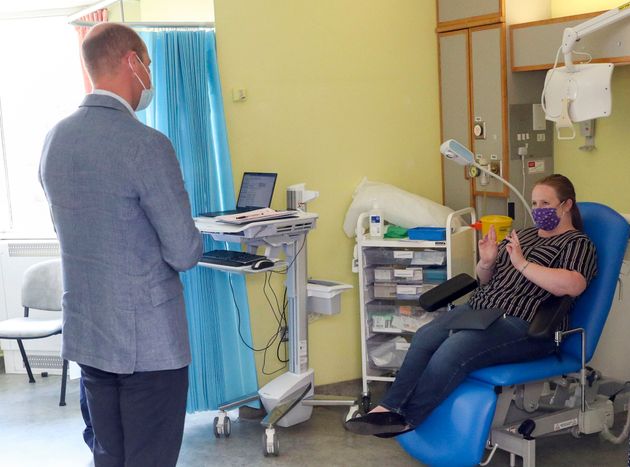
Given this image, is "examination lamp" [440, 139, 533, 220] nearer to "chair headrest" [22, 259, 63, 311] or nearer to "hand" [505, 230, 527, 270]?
"hand" [505, 230, 527, 270]

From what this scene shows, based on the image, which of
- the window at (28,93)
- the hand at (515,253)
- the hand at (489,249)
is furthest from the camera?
the window at (28,93)

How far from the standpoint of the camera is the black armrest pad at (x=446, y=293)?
3.40 metres

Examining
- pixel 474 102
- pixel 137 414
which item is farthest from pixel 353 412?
pixel 137 414

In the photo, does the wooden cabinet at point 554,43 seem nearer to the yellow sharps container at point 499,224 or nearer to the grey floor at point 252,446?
the yellow sharps container at point 499,224

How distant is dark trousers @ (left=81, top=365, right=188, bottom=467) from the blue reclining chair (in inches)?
47.5

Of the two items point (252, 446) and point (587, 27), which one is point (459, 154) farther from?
point (252, 446)

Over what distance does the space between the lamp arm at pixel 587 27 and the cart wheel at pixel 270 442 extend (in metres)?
2.11

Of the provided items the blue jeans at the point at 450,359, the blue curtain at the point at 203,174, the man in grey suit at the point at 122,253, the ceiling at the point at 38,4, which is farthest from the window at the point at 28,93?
the man in grey suit at the point at 122,253

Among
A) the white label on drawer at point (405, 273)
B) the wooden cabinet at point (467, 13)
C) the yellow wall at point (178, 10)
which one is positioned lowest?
the white label on drawer at point (405, 273)

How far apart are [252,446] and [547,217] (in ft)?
5.54

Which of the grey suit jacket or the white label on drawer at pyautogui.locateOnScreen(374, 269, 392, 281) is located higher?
the grey suit jacket

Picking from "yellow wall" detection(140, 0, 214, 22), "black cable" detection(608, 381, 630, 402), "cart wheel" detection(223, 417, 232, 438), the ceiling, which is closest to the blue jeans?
"black cable" detection(608, 381, 630, 402)

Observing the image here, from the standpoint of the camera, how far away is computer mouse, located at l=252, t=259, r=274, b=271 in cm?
348

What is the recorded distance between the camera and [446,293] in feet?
11.2
